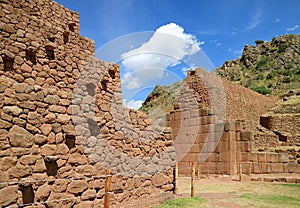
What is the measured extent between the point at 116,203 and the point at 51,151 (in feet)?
6.90

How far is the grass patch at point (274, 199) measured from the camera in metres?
7.72

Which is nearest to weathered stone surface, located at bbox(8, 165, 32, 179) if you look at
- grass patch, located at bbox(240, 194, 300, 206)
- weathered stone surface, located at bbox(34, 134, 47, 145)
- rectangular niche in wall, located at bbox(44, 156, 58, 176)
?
rectangular niche in wall, located at bbox(44, 156, 58, 176)

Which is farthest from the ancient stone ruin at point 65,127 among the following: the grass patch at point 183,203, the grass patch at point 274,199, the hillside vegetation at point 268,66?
the hillside vegetation at point 268,66

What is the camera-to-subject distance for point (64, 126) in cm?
548

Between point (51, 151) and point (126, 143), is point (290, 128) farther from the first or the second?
point (51, 151)

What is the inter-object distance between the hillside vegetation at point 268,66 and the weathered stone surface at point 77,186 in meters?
41.2

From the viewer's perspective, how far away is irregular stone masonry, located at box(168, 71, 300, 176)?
1424 cm

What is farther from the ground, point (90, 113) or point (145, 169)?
point (90, 113)

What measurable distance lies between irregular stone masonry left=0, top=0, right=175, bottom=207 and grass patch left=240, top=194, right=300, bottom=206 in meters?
2.54

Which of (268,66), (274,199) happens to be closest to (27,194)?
(274,199)

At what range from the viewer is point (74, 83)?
27.3 ft

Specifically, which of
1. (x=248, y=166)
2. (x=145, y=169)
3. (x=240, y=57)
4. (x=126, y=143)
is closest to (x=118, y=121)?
(x=126, y=143)

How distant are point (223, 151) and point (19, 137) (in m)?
11.3

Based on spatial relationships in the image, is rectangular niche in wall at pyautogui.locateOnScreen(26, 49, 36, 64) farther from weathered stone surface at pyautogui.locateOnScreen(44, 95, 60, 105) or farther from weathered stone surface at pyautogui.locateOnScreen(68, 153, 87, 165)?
weathered stone surface at pyautogui.locateOnScreen(68, 153, 87, 165)
